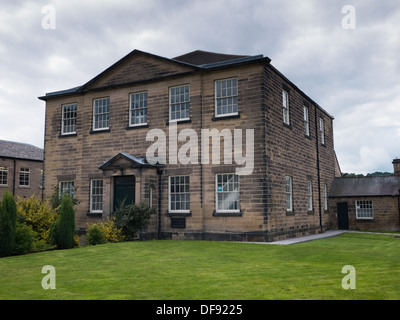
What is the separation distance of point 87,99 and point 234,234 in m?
11.4

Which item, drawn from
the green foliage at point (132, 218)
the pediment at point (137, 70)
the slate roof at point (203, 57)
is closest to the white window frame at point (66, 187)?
the pediment at point (137, 70)

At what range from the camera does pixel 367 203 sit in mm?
27625

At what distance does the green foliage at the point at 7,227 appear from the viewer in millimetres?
13078

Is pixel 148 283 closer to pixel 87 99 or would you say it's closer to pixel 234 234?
pixel 234 234

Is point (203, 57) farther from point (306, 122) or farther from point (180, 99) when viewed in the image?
point (306, 122)

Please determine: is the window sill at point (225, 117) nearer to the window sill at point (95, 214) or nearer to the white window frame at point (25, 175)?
the window sill at point (95, 214)

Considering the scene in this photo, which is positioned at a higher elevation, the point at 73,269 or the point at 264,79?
the point at 264,79

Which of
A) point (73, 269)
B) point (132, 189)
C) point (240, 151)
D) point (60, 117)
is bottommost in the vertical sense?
point (73, 269)

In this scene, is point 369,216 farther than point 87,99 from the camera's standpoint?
Yes
